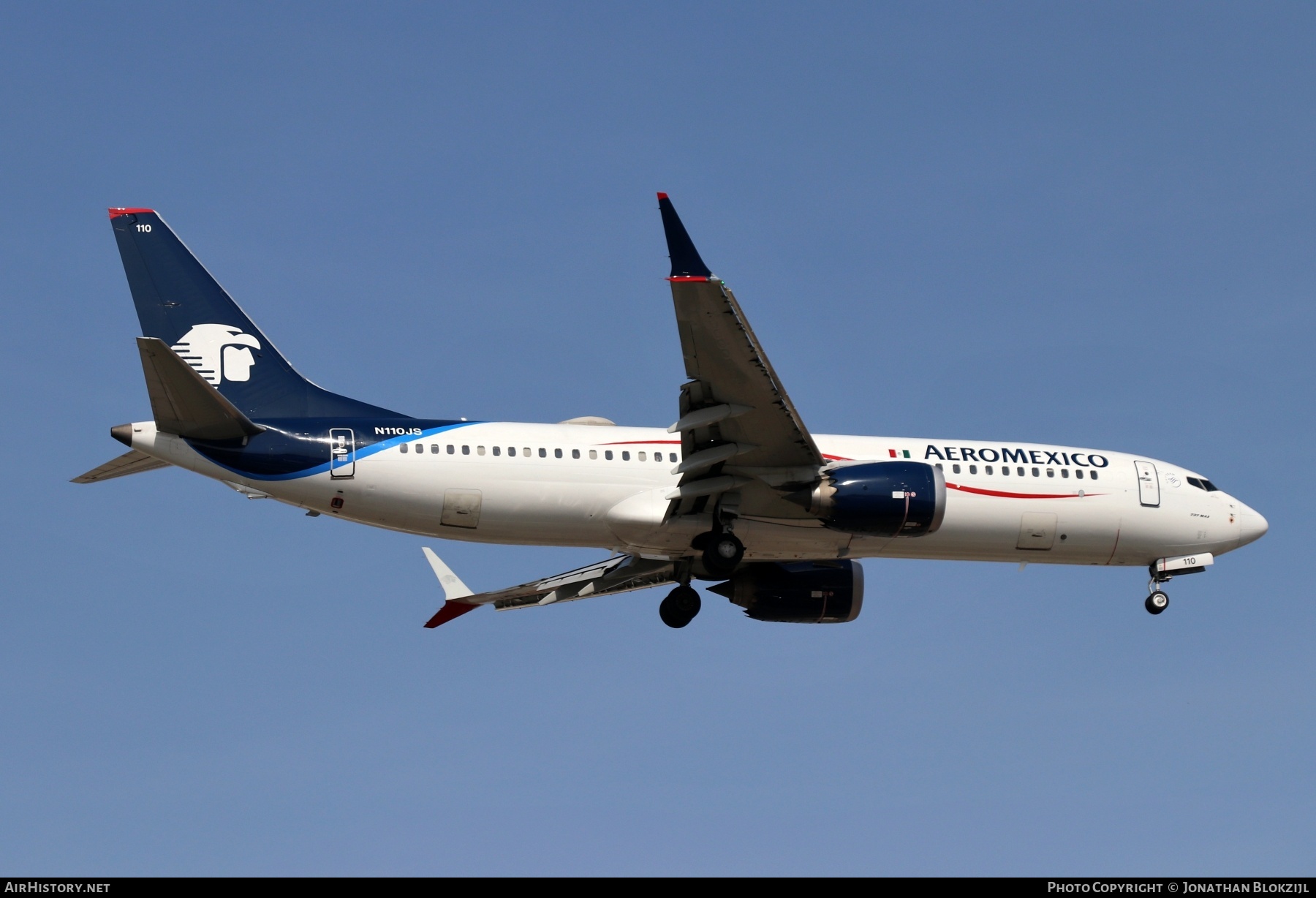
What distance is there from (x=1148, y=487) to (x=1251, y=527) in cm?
301

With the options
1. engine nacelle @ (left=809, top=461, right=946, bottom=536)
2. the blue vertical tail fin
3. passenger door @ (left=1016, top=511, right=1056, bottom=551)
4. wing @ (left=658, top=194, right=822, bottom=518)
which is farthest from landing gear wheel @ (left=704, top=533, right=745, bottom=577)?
the blue vertical tail fin

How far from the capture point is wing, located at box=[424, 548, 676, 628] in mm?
31188

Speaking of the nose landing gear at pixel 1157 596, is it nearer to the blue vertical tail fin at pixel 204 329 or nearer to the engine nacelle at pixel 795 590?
the engine nacelle at pixel 795 590

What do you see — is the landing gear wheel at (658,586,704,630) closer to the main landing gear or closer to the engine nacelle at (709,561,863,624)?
the engine nacelle at (709,561,863,624)

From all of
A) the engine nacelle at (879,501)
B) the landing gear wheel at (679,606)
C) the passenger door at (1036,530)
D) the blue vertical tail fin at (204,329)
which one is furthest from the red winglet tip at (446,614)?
the passenger door at (1036,530)

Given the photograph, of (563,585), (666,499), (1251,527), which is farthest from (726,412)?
(1251,527)

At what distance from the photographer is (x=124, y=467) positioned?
2588 centimetres

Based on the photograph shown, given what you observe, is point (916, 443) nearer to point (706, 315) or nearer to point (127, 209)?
point (706, 315)

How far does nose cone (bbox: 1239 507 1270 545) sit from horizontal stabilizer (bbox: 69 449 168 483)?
22232 mm

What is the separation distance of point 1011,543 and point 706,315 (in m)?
9.69

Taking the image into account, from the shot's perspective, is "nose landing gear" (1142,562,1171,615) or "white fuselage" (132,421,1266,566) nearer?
"white fuselage" (132,421,1266,566)

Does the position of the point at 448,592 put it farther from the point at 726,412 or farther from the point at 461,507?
the point at 726,412

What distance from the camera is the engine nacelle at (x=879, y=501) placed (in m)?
26.2
